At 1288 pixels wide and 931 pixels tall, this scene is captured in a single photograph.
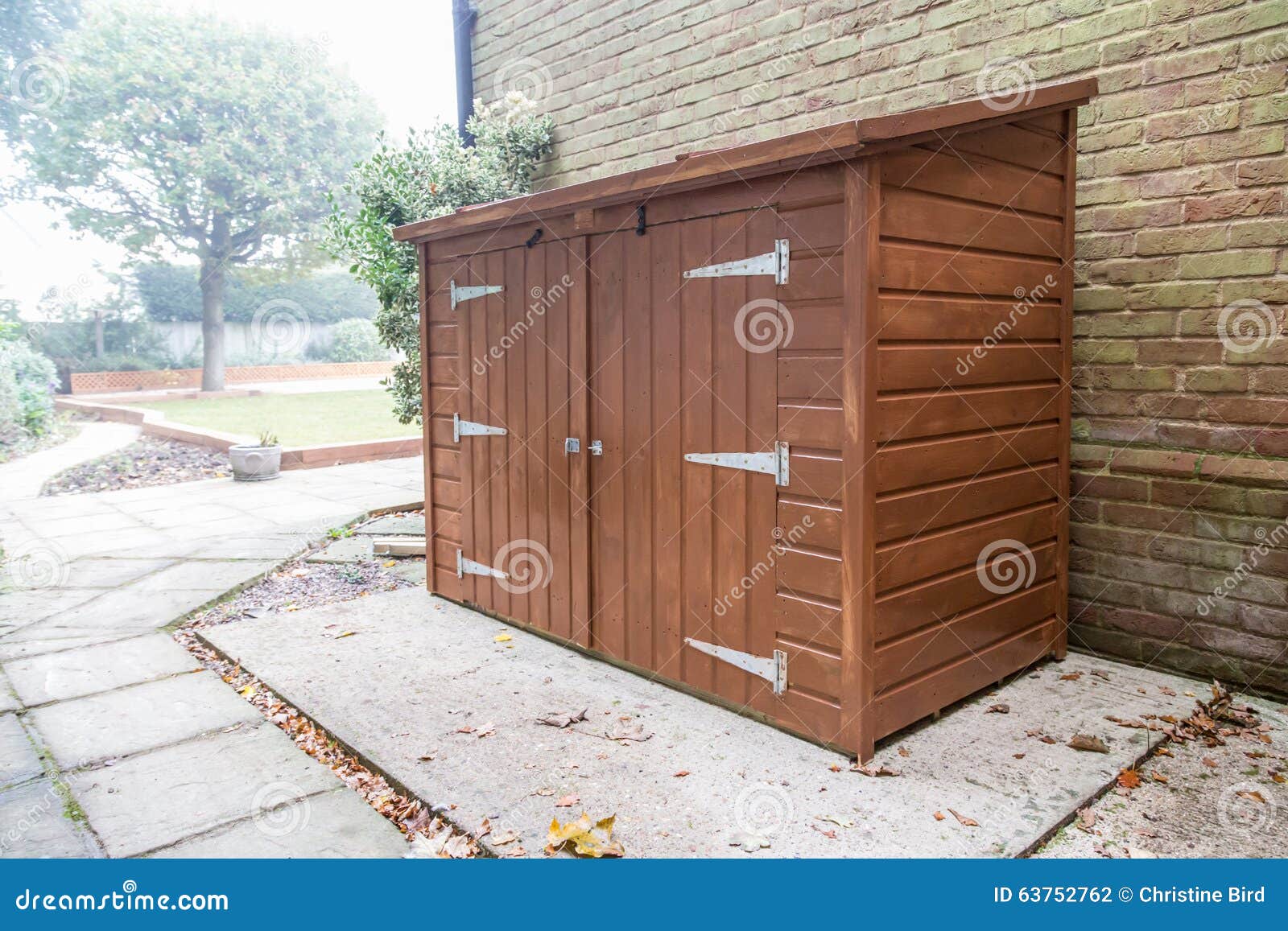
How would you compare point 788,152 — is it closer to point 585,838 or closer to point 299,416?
point 585,838

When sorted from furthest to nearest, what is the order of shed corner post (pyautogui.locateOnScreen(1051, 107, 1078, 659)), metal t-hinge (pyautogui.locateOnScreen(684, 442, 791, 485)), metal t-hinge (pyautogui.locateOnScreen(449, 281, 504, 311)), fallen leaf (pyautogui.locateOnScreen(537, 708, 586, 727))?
metal t-hinge (pyautogui.locateOnScreen(449, 281, 504, 311)), shed corner post (pyautogui.locateOnScreen(1051, 107, 1078, 659)), fallen leaf (pyautogui.locateOnScreen(537, 708, 586, 727)), metal t-hinge (pyautogui.locateOnScreen(684, 442, 791, 485))

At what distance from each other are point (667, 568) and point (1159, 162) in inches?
110

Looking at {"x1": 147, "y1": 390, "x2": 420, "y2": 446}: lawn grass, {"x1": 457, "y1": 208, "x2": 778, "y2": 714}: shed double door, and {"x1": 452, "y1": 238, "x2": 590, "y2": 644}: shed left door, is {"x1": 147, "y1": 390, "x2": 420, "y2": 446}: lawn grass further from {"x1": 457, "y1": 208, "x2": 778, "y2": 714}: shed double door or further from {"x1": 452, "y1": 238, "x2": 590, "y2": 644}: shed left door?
{"x1": 457, "y1": 208, "x2": 778, "y2": 714}: shed double door

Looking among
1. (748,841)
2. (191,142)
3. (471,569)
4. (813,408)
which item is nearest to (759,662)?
(748,841)

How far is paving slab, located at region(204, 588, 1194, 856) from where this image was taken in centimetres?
277

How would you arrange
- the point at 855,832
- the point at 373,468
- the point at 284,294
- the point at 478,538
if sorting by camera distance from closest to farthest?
1. the point at 855,832
2. the point at 478,538
3. the point at 373,468
4. the point at 284,294

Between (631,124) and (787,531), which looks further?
(631,124)

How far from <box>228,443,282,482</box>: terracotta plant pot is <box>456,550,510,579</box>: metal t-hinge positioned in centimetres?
603

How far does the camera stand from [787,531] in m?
3.39

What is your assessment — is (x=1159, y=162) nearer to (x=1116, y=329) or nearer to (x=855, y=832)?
(x=1116, y=329)

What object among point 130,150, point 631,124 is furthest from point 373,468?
point 130,150

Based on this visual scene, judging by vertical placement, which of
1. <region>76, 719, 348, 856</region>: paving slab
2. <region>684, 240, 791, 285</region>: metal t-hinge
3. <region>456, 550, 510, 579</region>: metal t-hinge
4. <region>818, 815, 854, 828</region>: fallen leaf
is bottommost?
<region>76, 719, 348, 856</region>: paving slab

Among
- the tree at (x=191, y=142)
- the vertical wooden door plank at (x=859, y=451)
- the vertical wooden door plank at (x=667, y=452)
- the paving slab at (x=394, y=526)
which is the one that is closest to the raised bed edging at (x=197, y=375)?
the tree at (x=191, y=142)

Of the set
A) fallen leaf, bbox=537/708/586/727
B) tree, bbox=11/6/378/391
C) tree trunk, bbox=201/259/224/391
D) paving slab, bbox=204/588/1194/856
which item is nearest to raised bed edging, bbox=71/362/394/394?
tree trunk, bbox=201/259/224/391
